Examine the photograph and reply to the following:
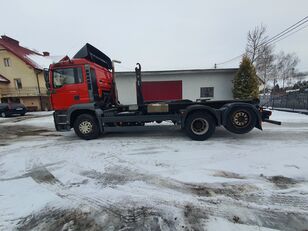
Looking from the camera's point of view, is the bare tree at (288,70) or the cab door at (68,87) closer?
the cab door at (68,87)

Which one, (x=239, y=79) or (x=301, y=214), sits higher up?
(x=239, y=79)

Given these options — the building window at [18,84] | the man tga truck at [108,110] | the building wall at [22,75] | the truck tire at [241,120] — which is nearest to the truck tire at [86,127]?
the man tga truck at [108,110]

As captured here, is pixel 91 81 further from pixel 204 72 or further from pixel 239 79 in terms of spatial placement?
pixel 239 79

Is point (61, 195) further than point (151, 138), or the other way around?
point (151, 138)

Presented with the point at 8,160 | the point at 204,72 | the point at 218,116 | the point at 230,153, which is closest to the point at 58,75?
the point at 8,160

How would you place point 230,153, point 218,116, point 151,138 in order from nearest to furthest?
point 230,153 → point 218,116 → point 151,138

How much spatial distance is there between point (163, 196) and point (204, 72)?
1395 centimetres

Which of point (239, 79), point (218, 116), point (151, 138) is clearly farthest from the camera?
point (239, 79)

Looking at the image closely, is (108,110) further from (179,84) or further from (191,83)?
(191,83)

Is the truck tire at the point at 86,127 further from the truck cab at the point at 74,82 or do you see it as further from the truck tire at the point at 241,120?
the truck tire at the point at 241,120

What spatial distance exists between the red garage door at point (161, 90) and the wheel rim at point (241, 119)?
393 inches

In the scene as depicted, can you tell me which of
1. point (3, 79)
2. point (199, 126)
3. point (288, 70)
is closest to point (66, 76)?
point (199, 126)

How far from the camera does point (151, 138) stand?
20.4 feet

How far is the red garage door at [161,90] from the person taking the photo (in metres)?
15.0
